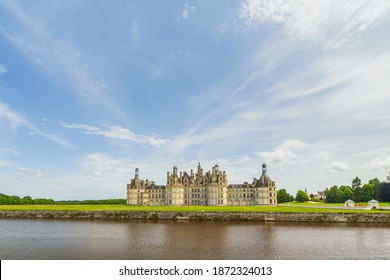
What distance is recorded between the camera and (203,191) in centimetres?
8238

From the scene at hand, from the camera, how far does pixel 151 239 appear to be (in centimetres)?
3003

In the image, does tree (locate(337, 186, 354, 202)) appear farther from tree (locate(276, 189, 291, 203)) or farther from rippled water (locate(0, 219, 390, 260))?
rippled water (locate(0, 219, 390, 260))

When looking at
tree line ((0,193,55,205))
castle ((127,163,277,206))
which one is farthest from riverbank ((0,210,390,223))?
tree line ((0,193,55,205))

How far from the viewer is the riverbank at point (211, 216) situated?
149 ft

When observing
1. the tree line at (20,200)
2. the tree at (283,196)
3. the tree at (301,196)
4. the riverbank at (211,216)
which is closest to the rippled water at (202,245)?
the riverbank at (211,216)

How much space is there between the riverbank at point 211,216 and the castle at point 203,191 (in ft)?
92.3

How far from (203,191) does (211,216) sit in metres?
32.3

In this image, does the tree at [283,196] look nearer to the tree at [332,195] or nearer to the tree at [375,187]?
the tree at [332,195]

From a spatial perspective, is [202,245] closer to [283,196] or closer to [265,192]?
[265,192]

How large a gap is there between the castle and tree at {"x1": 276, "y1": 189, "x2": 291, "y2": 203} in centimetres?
2217

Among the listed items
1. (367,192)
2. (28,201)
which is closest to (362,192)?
(367,192)

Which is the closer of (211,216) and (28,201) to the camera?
(211,216)

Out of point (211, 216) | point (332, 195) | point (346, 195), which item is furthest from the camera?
point (332, 195)

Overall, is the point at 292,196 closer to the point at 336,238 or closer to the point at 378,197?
the point at 378,197
